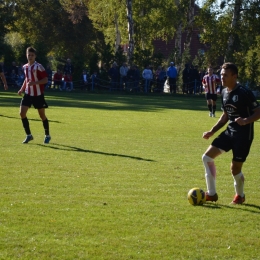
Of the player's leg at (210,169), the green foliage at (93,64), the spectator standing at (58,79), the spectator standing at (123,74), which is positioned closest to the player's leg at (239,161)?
the player's leg at (210,169)

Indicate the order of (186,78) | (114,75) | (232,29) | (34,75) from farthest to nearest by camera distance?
(232,29) < (186,78) < (114,75) < (34,75)

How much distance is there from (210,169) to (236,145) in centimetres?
51

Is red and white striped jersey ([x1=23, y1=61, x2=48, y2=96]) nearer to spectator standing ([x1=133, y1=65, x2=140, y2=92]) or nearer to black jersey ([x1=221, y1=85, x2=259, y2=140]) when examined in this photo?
black jersey ([x1=221, y1=85, x2=259, y2=140])

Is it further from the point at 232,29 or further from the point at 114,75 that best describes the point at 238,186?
the point at 232,29

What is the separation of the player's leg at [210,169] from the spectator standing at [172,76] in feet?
108

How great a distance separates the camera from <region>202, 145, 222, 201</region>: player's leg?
851cm

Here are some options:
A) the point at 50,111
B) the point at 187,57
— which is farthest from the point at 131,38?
the point at 50,111

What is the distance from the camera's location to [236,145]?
829cm

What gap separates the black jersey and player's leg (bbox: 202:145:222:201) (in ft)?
1.07

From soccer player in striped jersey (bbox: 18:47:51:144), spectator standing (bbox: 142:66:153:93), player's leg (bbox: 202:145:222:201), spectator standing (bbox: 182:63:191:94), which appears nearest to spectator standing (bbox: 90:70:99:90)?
spectator standing (bbox: 142:66:153:93)

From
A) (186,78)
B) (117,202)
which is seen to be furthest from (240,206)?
(186,78)

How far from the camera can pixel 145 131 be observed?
62.0 ft

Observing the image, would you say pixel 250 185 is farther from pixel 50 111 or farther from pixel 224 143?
pixel 50 111

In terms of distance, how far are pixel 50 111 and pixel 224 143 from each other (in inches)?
682
